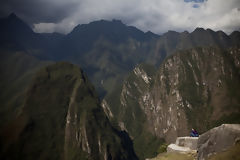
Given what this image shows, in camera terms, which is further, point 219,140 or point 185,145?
point 185,145

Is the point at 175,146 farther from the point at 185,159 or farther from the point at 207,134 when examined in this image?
the point at 207,134

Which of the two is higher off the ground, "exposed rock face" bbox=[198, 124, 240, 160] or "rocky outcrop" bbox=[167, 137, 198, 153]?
"exposed rock face" bbox=[198, 124, 240, 160]

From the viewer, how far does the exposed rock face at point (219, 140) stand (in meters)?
32.4

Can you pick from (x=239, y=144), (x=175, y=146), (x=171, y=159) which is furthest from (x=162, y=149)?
(x=239, y=144)

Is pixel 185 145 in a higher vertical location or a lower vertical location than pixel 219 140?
lower

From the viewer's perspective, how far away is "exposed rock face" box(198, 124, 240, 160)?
3242cm

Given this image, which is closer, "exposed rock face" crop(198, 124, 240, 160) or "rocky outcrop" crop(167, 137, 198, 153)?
"exposed rock face" crop(198, 124, 240, 160)

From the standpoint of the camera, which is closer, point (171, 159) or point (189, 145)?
point (171, 159)

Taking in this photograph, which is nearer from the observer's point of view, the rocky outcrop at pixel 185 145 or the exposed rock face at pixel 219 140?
the exposed rock face at pixel 219 140

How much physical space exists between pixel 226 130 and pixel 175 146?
16521 mm

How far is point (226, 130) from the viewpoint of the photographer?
3316cm

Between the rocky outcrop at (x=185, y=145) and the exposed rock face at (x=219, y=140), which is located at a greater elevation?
the exposed rock face at (x=219, y=140)

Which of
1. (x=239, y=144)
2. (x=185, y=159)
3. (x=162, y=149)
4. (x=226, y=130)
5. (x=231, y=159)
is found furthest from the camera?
(x=162, y=149)

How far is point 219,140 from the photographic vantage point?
3347 cm
